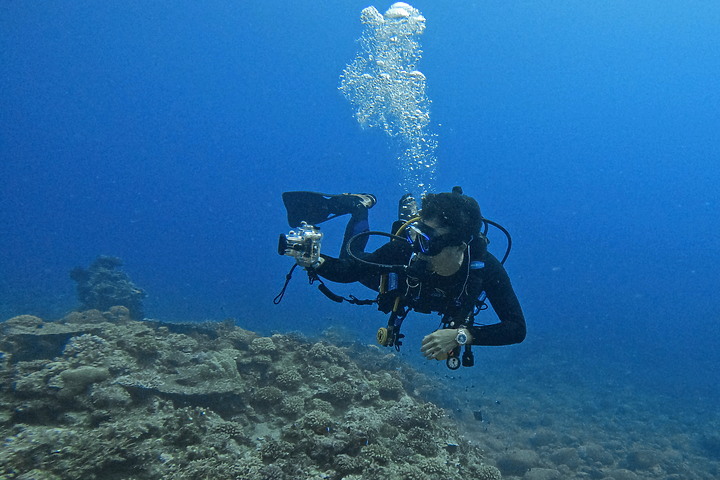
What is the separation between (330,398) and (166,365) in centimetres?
348

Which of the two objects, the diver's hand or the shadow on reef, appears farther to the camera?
the shadow on reef

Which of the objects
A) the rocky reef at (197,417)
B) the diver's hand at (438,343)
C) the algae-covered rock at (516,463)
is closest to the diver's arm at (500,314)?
the diver's hand at (438,343)

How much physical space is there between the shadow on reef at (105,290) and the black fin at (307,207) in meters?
14.7

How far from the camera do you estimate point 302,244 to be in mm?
4141

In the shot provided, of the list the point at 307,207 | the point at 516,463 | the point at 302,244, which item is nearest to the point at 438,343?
the point at 302,244

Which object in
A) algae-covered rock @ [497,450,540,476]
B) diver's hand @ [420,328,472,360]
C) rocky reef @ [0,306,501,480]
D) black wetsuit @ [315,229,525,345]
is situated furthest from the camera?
algae-covered rock @ [497,450,540,476]

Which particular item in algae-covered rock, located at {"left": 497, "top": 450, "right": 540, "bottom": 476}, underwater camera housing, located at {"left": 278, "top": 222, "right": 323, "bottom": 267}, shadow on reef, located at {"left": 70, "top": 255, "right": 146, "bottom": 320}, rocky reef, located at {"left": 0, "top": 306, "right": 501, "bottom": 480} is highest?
shadow on reef, located at {"left": 70, "top": 255, "right": 146, "bottom": 320}

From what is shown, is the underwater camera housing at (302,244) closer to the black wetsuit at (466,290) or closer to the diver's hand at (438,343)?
the black wetsuit at (466,290)

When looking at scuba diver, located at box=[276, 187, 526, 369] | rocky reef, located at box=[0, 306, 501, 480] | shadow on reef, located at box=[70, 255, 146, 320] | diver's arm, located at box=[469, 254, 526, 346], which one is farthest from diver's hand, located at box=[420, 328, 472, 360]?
shadow on reef, located at box=[70, 255, 146, 320]

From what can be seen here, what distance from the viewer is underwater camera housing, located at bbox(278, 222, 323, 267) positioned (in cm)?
410

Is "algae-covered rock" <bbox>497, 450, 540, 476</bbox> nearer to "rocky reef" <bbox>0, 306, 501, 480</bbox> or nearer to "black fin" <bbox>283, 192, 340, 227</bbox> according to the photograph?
"rocky reef" <bbox>0, 306, 501, 480</bbox>

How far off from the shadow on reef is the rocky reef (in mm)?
10404

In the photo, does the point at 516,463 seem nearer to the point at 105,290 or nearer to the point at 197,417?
the point at 197,417

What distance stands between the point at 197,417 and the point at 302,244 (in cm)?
373
